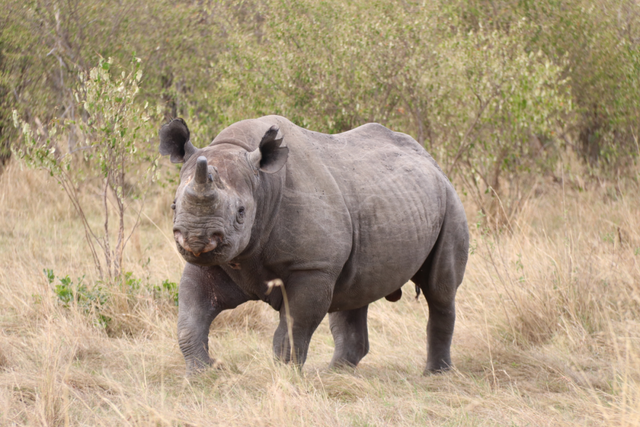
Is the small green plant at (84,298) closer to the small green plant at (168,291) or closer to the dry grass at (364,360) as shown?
the dry grass at (364,360)

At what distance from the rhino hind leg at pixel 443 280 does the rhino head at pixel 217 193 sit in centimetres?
182

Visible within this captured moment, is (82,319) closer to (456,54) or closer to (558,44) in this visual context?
(456,54)

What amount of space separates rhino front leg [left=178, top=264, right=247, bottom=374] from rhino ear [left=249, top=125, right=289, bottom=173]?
78 cm

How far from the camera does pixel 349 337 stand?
6.17m

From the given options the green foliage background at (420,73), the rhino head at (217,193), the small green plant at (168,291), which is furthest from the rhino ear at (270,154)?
the green foliage background at (420,73)

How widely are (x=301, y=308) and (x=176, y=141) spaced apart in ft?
4.07

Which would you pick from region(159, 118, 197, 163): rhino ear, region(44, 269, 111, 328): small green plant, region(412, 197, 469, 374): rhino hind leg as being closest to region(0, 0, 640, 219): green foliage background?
region(44, 269, 111, 328): small green plant

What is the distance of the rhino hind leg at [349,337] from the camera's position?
6082mm

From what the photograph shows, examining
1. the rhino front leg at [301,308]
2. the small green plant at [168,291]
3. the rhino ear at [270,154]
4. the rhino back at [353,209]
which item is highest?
the rhino ear at [270,154]

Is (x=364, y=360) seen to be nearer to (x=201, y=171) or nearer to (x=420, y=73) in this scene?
(x=201, y=171)

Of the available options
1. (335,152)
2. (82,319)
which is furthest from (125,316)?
(335,152)

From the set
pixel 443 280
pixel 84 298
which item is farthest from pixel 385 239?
pixel 84 298

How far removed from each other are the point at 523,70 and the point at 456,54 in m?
0.94

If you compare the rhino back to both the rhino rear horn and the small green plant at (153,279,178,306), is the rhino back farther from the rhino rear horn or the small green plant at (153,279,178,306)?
the small green plant at (153,279,178,306)
